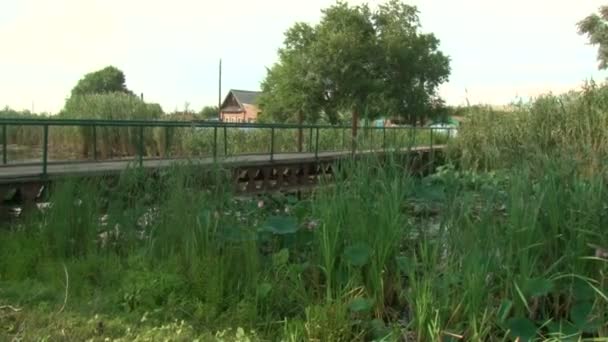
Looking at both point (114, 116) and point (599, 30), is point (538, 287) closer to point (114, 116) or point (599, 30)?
point (114, 116)

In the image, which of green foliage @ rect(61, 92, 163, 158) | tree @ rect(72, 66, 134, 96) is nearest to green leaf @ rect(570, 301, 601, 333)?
green foliage @ rect(61, 92, 163, 158)

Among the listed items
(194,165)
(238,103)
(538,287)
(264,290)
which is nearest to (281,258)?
(264,290)

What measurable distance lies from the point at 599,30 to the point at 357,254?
3706cm

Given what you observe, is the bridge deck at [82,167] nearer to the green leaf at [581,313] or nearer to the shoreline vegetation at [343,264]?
the shoreline vegetation at [343,264]

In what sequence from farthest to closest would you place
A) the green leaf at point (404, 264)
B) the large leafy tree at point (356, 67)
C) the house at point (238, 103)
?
the house at point (238, 103) < the large leafy tree at point (356, 67) < the green leaf at point (404, 264)

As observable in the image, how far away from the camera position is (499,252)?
10.7 feet

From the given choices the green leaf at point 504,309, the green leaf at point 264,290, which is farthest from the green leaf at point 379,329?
the green leaf at point 264,290

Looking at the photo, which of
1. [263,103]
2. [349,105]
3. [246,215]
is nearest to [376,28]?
[349,105]

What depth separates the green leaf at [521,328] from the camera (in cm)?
290

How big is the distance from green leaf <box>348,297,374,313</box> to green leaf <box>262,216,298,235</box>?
38.1 inches

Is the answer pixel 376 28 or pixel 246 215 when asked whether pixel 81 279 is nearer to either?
pixel 246 215

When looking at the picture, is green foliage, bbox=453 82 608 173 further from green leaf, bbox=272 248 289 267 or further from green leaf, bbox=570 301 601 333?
green leaf, bbox=570 301 601 333

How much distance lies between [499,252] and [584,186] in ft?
2.90

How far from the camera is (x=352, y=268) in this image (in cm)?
355
